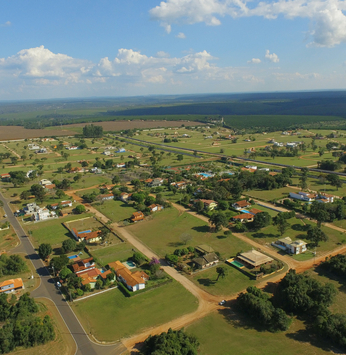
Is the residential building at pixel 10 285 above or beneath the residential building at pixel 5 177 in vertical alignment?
beneath

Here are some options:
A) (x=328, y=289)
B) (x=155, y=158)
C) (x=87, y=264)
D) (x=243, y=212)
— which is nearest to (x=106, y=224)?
(x=87, y=264)

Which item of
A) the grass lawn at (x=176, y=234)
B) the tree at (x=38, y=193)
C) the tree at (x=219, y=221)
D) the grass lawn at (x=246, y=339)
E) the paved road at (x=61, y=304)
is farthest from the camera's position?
the tree at (x=38, y=193)

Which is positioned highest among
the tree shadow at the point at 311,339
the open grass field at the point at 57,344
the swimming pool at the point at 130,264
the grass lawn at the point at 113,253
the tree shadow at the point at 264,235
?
the tree shadow at the point at 264,235

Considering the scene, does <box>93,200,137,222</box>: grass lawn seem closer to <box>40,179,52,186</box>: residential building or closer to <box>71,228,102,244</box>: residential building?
<box>71,228,102,244</box>: residential building

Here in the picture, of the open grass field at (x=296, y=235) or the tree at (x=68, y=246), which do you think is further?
the open grass field at (x=296, y=235)

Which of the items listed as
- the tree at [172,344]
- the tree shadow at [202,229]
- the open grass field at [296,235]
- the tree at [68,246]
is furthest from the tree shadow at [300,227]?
the tree at [68,246]

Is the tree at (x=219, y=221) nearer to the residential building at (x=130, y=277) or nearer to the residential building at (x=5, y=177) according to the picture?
the residential building at (x=130, y=277)

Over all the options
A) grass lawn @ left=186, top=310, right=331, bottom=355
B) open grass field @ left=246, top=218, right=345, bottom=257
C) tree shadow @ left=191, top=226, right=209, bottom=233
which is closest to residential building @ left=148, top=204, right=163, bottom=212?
tree shadow @ left=191, top=226, right=209, bottom=233
